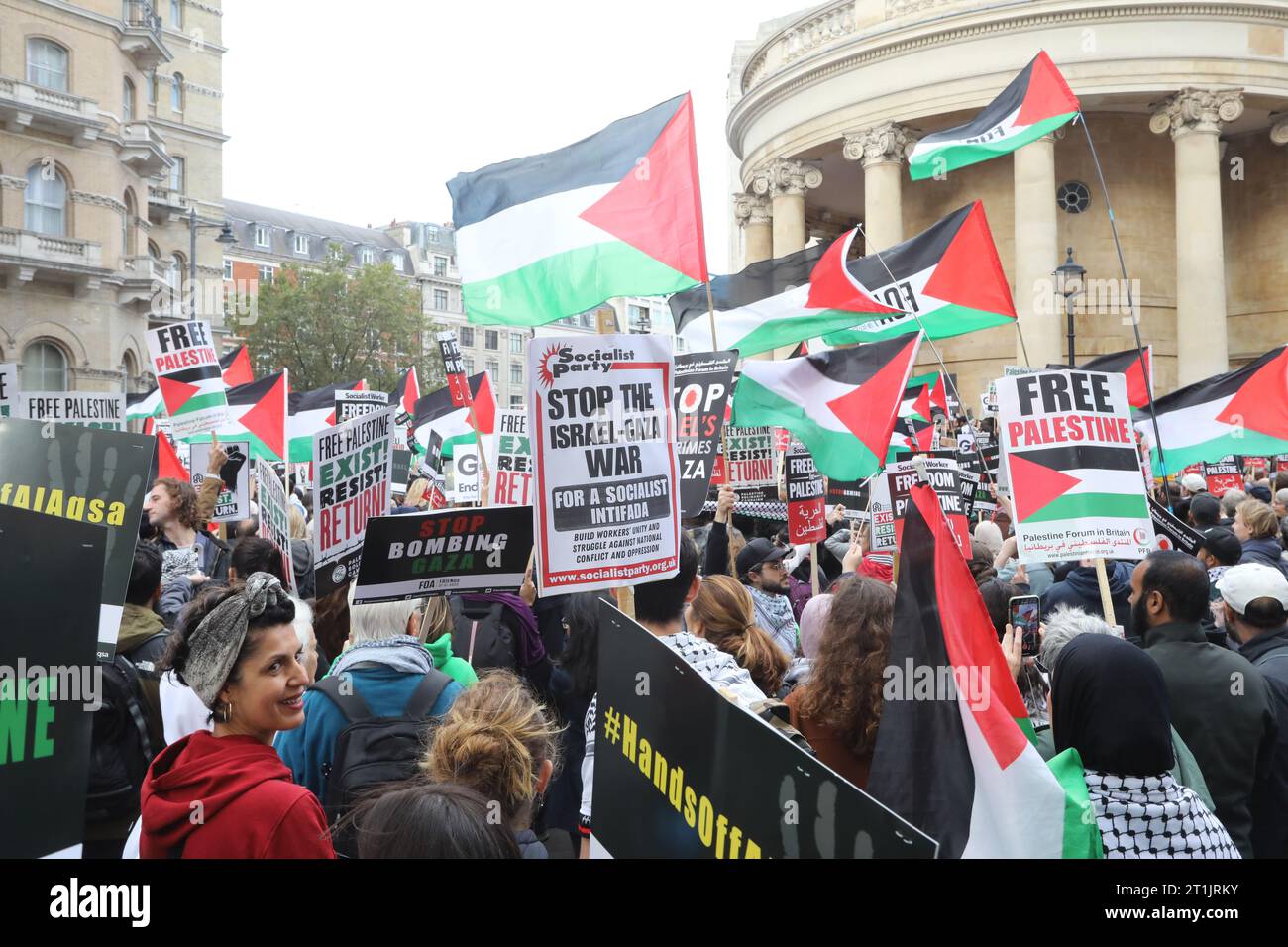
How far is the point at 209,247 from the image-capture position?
46969 millimetres

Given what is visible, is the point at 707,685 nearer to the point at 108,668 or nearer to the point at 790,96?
the point at 108,668

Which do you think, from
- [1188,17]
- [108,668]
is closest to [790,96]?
[1188,17]

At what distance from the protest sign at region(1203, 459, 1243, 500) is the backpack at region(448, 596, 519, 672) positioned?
10985 millimetres

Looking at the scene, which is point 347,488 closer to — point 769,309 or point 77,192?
point 769,309

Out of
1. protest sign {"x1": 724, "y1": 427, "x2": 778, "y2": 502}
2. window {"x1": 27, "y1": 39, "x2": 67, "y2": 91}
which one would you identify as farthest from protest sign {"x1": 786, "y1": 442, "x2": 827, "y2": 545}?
window {"x1": 27, "y1": 39, "x2": 67, "y2": 91}

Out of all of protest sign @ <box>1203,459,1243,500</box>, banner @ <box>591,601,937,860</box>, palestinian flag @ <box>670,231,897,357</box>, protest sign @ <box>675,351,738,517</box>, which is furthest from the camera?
protest sign @ <box>1203,459,1243,500</box>

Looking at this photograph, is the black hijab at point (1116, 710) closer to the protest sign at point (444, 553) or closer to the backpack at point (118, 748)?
the protest sign at point (444, 553)

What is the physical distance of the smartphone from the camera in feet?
15.0

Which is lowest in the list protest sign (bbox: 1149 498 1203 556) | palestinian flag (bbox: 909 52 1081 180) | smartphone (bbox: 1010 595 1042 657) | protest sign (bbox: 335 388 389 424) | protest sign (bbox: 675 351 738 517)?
smartphone (bbox: 1010 595 1042 657)

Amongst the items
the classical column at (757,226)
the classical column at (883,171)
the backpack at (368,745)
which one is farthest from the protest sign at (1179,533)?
the classical column at (757,226)

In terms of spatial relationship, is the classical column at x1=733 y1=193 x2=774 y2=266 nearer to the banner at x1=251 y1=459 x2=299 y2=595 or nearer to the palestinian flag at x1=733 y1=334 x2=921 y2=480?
the palestinian flag at x1=733 y1=334 x2=921 y2=480

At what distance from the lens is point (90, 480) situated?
14.0 feet

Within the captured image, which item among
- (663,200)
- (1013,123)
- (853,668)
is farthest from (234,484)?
(1013,123)

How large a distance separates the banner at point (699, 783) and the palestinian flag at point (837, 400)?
6613mm
